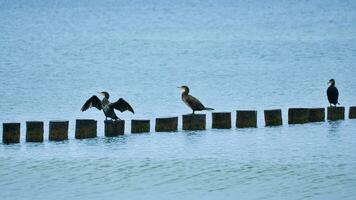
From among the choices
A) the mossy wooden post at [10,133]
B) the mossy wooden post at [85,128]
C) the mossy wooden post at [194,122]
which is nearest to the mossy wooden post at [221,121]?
the mossy wooden post at [194,122]

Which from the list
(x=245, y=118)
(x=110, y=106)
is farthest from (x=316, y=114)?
(x=110, y=106)

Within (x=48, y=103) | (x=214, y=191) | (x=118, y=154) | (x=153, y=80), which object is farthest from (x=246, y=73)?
(x=214, y=191)

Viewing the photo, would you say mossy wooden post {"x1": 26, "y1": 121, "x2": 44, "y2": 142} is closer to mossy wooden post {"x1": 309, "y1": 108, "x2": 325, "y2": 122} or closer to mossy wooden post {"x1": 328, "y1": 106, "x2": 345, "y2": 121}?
mossy wooden post {"x1": 309, "y1": 108, "x2": 325, "y2": 122}

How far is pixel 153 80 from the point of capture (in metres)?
42.6

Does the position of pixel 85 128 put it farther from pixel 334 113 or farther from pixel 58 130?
pixel 334 113

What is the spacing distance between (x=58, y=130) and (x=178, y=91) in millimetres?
17348

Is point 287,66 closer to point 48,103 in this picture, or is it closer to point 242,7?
point 48,103

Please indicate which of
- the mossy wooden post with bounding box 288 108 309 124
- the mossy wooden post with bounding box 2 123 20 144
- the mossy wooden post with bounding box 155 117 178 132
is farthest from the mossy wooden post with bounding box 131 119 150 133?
the mossy wooden post with bounding box 288 108 309 124

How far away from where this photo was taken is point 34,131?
18.5 metres

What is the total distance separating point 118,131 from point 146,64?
108 feet

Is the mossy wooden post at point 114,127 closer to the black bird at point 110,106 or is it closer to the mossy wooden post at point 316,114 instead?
the black bird at point 110,106

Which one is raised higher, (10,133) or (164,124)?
(164,124)

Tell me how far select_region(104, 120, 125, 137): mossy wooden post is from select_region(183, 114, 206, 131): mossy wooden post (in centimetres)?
133

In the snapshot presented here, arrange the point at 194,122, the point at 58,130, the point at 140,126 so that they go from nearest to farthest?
the point at 58,130 < the point at 140,126 < the point at 194,122
